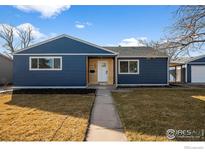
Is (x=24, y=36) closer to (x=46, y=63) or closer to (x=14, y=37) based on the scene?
(x=14, y=37)

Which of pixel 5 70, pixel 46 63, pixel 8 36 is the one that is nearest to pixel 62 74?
pixel 46 63

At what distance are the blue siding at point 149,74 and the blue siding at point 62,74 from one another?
141 inches

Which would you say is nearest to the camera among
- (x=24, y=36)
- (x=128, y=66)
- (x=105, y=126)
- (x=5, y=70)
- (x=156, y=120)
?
(x=105, y=126)

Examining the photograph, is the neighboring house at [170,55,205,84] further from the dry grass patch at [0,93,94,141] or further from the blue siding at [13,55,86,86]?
the dry grass patch at [0,93,94,141]

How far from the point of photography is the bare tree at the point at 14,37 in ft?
102

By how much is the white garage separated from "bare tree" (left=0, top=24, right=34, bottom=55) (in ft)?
67.0

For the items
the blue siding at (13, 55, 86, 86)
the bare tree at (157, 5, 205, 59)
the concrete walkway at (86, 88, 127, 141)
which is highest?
the bare tree at (157, 5, 205, 59)

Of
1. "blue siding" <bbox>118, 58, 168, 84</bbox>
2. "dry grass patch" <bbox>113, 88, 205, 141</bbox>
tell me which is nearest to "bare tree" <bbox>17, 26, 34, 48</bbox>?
"blue siding" <bbox>118, 58, 168, 84</bbox>

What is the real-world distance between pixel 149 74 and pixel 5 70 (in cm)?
1435

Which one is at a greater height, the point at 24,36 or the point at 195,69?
the point at 24,36

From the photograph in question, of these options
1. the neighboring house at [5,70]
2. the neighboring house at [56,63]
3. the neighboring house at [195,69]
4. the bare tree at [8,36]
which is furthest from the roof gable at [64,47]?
the bare tree at [8,36]

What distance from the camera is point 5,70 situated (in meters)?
24.0

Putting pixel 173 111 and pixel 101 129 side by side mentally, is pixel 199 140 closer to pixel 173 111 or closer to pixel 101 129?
pixel 101 129

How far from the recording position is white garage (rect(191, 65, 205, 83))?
2506 centimetres
